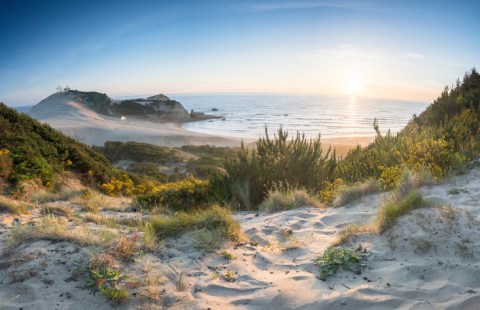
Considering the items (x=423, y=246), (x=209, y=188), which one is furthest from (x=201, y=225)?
(x=209, y=188)

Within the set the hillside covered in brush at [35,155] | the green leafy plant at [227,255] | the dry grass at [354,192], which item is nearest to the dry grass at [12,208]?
the hillside covered in brush at [35,155]

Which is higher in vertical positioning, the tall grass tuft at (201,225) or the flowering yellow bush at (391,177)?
the flowering yellow bush at (391,177)

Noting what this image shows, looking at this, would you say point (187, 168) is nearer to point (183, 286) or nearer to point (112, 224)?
point (112, 224)

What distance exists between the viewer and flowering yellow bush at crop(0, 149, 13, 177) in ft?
26.4

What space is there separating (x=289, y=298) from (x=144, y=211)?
5021 millimetres

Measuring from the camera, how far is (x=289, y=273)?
3492 millimetres

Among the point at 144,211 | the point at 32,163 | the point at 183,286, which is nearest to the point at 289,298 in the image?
the point at 183,286

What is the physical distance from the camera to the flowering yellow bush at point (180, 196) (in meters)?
7.79

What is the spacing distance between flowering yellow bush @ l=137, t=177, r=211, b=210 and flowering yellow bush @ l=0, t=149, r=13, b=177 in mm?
3142

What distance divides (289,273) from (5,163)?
778 centimetres

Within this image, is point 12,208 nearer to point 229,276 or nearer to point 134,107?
point 229,276


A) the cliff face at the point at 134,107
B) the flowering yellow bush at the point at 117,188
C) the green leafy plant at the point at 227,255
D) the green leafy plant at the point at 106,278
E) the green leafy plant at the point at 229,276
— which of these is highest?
the cliff face at the point at 134,107

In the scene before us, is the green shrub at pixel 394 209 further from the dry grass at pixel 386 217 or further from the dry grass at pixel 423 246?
the dry grass at pixel 423 246

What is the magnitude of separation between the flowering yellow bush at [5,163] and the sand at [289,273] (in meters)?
4.46
